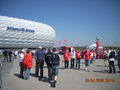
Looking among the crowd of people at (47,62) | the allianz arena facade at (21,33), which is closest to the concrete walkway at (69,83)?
the crowd of people at (47,62)

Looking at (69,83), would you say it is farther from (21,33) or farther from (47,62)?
(21,33)

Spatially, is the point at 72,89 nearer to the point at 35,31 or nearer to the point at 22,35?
the point at 22,35

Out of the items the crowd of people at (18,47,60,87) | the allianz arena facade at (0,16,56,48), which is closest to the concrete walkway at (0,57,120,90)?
the crowd of people at (18,47,60,87)

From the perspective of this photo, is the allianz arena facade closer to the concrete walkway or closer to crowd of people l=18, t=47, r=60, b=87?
crowd of people l=18, t=47, r=60, b=87

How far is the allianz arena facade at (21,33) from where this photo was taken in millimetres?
57188

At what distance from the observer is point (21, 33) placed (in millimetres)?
63375

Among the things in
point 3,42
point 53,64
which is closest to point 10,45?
point 3,42

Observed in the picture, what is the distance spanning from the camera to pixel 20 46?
2542 inches

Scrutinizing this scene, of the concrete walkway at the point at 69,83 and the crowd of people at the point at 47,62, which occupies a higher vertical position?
the crowd of people at the point at 47,62

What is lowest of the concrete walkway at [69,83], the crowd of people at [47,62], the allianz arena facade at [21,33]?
the concrete walkway at [69,83]

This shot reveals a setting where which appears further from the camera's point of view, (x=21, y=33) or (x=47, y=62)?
(x=21, y=33)

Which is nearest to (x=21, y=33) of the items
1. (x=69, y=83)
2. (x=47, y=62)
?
(x=47, y=62)

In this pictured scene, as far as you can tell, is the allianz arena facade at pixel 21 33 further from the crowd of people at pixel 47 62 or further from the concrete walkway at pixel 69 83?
the concrete walkway at pixel 69 83

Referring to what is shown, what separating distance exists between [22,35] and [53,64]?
2306 inches
